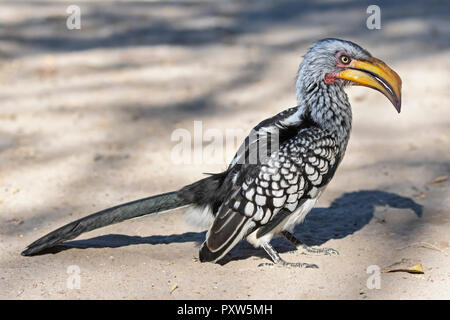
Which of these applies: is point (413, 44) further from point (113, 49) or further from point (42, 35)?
point (42, 35)

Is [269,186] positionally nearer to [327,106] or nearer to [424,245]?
[327,106]

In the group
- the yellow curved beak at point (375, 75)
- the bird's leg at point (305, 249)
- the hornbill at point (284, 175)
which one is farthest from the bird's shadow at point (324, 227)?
the yellow curved beak at point (375, 75)

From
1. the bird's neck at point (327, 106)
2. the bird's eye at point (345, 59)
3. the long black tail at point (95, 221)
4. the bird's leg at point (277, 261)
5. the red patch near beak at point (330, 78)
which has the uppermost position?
the bird's eye at point (345, 59)

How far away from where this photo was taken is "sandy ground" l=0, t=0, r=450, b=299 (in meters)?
4.44

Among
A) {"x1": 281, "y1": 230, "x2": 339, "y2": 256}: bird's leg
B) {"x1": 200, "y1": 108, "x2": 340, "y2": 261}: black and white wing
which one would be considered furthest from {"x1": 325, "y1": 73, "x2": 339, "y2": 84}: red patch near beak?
{"x1": 281, "y1": 230, "x2": 339, "y2": 256}: bird's leg

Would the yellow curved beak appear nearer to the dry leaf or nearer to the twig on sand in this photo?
the twig on sand

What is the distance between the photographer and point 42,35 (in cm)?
981

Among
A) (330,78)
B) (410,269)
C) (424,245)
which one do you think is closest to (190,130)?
(330,78)

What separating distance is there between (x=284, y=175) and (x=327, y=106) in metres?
0.61

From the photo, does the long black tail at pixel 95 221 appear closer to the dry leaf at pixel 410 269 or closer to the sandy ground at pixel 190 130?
the sandy ground at pixel 190 130

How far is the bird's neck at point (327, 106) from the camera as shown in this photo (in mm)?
4719

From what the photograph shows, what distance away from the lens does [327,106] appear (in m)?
4.73

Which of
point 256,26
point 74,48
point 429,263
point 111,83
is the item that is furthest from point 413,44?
point 429,263

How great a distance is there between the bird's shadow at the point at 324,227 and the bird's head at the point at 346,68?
3.67 ft
